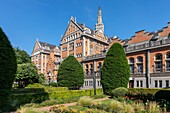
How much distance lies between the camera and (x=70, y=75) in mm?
29094

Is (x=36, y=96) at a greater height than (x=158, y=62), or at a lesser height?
lesser

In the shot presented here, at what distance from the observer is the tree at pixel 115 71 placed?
897 inches

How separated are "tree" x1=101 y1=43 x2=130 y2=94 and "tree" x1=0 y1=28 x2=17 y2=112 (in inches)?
611

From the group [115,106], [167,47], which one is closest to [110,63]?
[167,47]

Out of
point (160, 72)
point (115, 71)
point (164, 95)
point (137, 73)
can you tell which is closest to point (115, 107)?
point (164, 95)

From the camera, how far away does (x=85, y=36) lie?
43281 millimetres

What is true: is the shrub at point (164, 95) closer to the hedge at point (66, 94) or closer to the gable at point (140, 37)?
the hedge at point (66, 94)

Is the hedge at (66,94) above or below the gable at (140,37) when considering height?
below

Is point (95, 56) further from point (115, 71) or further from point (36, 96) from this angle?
point (36, 96)

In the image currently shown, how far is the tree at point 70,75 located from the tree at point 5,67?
743 inches

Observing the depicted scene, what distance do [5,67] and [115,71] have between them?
16590 millimetres

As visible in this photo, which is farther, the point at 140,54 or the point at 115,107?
the point at 140,54

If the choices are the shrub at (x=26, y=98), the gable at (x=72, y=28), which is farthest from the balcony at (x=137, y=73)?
the gable at (x=72, y=28)

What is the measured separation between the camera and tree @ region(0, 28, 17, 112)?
31.5ft
